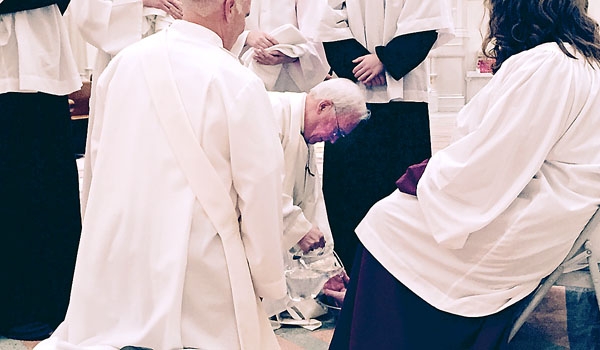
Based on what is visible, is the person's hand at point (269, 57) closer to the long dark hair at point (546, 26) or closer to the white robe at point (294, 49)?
the white robe at point (294, 49)

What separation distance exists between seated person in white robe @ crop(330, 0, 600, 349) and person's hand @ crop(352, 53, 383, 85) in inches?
41.6

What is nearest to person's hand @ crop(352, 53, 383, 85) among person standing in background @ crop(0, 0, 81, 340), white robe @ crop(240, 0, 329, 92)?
white robe @ crop(240, 0, 329, 92)

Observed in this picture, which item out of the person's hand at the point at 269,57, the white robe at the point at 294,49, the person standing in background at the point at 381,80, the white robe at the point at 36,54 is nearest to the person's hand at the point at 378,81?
the person standing in background at the point at 381,80

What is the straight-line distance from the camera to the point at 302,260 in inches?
146

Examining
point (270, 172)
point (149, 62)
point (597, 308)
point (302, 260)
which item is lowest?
point (302, 260)

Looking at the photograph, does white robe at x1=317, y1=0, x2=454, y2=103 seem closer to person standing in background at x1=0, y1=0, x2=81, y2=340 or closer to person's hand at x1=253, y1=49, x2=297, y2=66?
person's hand at x1=253, y1=49, x2=297, y2=66

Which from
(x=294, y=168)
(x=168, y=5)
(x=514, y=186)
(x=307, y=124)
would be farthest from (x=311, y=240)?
(x=168, y=5)

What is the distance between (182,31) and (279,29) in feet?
6.60

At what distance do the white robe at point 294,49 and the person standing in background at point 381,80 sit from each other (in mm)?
130

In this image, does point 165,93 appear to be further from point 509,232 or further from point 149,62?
point 509,232

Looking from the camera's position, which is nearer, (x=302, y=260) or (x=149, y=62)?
(x=149, y=62)

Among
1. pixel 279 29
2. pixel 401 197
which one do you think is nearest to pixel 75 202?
pixel 279 29

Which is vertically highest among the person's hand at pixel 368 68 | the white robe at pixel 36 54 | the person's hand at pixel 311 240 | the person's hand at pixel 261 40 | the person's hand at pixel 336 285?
the white robe at pixel 36 54

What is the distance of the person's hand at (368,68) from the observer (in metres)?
3.86
